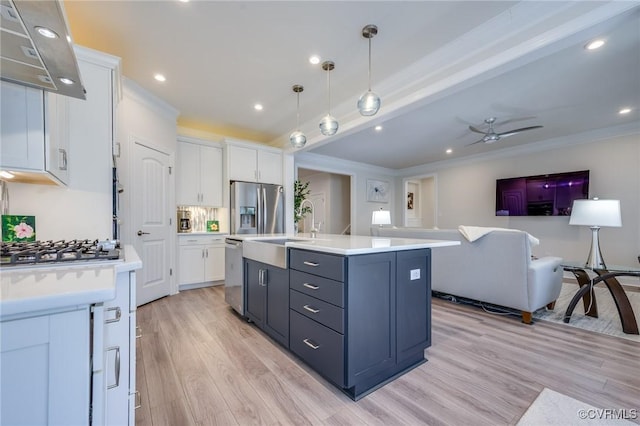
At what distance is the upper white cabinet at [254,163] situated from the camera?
14.6 ft

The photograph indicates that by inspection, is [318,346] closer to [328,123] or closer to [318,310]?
[318,310]

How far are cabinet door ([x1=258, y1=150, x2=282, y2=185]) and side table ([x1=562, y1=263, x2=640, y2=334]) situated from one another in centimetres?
429

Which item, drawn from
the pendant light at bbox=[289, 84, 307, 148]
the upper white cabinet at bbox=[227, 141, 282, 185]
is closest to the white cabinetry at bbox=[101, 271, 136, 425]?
the pendant light at bbox=[289, 84, 307, 148]

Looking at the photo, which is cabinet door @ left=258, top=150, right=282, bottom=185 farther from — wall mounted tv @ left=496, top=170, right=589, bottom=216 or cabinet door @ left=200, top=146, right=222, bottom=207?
wall mounted tv @ left=496, top=170, right=589, bottom=216

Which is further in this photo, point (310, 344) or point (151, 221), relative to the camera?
point (151, 221)

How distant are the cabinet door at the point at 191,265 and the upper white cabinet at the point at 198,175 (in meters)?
0.73

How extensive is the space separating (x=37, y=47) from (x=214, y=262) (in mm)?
3636

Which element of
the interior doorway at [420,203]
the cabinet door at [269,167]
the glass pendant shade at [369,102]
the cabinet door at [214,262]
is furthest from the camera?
the interior doorway at [420,203]

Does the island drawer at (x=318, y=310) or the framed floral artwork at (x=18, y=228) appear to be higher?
the framed floral artwork at (x=18, y=228)

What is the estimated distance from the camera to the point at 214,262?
4285 mm

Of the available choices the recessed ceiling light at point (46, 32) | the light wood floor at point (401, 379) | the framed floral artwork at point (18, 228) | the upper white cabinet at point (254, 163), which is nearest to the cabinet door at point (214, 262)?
the upper white cabinet at point (254, 163)

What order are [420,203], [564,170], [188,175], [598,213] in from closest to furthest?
[598,213]
[188,175]
[564,170]
[420,203]

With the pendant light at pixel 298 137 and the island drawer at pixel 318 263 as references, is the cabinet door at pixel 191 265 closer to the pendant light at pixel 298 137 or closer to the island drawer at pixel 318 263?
the pendant light at pixel 298 137

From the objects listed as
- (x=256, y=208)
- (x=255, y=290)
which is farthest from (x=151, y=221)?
(x=255, y=290)
